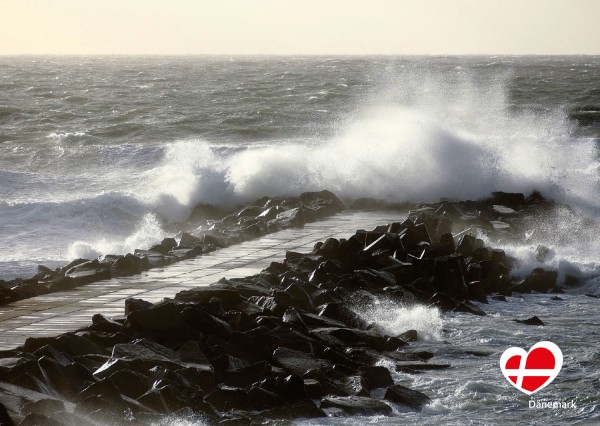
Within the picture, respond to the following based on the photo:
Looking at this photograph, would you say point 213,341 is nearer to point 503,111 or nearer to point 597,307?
point 597,307

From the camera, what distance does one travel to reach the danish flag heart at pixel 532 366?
10.5 meters

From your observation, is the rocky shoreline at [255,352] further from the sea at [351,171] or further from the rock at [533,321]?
the rock at [533,321]

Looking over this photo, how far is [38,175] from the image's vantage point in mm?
31500

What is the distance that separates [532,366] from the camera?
1142 cm

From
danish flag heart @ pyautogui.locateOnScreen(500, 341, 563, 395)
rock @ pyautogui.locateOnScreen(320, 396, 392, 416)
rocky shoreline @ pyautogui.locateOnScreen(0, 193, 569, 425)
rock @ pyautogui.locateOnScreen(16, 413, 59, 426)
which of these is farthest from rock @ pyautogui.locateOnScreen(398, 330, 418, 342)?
rock @ pyautogui.locateOnScreen(16, 413, 59, 426)

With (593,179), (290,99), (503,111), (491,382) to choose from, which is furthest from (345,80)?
(491,382)

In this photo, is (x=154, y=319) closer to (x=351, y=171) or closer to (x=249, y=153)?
(x=351, y=171)

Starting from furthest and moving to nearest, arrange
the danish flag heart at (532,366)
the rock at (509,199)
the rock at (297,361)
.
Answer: the rock at (509,199) → the danish flag heart at (532,366) → the rock at (297,361)

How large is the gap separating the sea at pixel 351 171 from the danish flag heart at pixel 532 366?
13 centimetres

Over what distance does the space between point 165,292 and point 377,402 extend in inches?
161

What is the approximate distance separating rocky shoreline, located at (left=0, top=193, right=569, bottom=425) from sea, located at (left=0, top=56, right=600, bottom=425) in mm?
426

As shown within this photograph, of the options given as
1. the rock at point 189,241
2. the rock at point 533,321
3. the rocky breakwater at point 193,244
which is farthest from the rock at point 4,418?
the rock at point 189,241

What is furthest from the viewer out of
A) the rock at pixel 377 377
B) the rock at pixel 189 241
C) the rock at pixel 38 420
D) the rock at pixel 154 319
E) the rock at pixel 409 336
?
the rock at pixel 189 241

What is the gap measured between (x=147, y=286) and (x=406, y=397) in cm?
461
